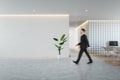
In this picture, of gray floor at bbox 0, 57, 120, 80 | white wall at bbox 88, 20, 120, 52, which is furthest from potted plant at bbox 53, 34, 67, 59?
gray floor at bbox 0, 57, 120, 80

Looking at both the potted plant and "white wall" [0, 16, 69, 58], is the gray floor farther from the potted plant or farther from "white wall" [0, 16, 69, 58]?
"white wall" [0, 16, 69, 58]

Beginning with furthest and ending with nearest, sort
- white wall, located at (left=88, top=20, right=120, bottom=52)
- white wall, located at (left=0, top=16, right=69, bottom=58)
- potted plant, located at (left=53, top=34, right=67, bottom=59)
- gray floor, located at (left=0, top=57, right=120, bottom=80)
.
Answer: white wall, located at (left=88, top=20, right=120, bottom=52) → white wall, located at (left=0, top=16, right=69, bottom=58) → potted plant, located at (left=53, top=34, right=67, bottom=59) → gray floor, located at (left=0, top=57, right=120, bottom=80)

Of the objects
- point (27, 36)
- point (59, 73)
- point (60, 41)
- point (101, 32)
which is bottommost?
point (59, 73)

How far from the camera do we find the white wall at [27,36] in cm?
1343

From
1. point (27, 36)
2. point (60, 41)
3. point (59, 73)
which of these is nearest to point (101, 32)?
point (60, 41)

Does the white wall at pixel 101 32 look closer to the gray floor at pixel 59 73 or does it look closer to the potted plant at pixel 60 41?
the potted plant at pixel 60 41

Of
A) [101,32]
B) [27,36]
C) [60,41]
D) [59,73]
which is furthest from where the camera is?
[101,32]

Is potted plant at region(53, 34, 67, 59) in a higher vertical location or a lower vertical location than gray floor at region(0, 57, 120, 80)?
higher

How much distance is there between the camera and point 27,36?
13.5 m

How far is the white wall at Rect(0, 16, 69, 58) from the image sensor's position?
529 inches

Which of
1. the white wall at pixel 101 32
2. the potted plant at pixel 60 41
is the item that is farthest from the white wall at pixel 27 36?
the white wall at pixel 101 32

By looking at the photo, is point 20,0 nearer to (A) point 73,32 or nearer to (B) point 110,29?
(B) point 110,29

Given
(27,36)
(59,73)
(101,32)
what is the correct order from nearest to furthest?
(59,73), (27,36), (101,32)

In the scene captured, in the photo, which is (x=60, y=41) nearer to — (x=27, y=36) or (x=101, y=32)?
(x=27, y=36)
